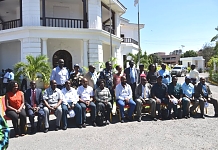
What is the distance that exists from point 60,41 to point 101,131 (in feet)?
47.3

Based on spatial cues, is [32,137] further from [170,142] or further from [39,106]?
[170,142]

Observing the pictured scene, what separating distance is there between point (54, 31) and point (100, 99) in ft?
36.3

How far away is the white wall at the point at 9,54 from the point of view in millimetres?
20453

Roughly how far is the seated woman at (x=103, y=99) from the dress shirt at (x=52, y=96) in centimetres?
117

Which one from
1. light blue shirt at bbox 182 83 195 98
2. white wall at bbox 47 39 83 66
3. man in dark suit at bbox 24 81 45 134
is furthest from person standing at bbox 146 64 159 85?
white wall at bbox 47 39 83 66

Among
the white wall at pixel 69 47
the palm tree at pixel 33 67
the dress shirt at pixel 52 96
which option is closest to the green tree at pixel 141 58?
the white wall at pixel 69 47

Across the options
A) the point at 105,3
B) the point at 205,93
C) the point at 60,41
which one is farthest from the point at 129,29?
the point at 205,93

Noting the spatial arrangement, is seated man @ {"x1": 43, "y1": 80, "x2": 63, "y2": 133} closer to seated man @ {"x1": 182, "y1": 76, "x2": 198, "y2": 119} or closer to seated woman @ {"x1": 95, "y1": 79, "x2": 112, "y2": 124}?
seated woman @ {"x1": 95, "y1": 79, "x2": 112, "y2": 124}

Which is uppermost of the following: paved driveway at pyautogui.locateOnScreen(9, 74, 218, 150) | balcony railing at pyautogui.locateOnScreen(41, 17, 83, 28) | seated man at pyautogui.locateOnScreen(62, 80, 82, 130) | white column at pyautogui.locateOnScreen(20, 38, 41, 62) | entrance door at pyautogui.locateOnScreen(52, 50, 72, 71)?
balcony railing at pyautogui.locateOnScreen(41, 17, 83, 28)

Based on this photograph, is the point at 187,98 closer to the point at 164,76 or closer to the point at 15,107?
the point at 164,76

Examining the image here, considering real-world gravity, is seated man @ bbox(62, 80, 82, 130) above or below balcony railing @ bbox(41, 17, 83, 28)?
below

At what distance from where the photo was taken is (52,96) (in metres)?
7.15

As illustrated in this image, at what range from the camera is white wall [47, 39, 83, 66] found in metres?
19.6

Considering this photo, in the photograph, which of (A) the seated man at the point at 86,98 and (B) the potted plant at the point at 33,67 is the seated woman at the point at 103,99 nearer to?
(A) the seated man at the point at 86,98
